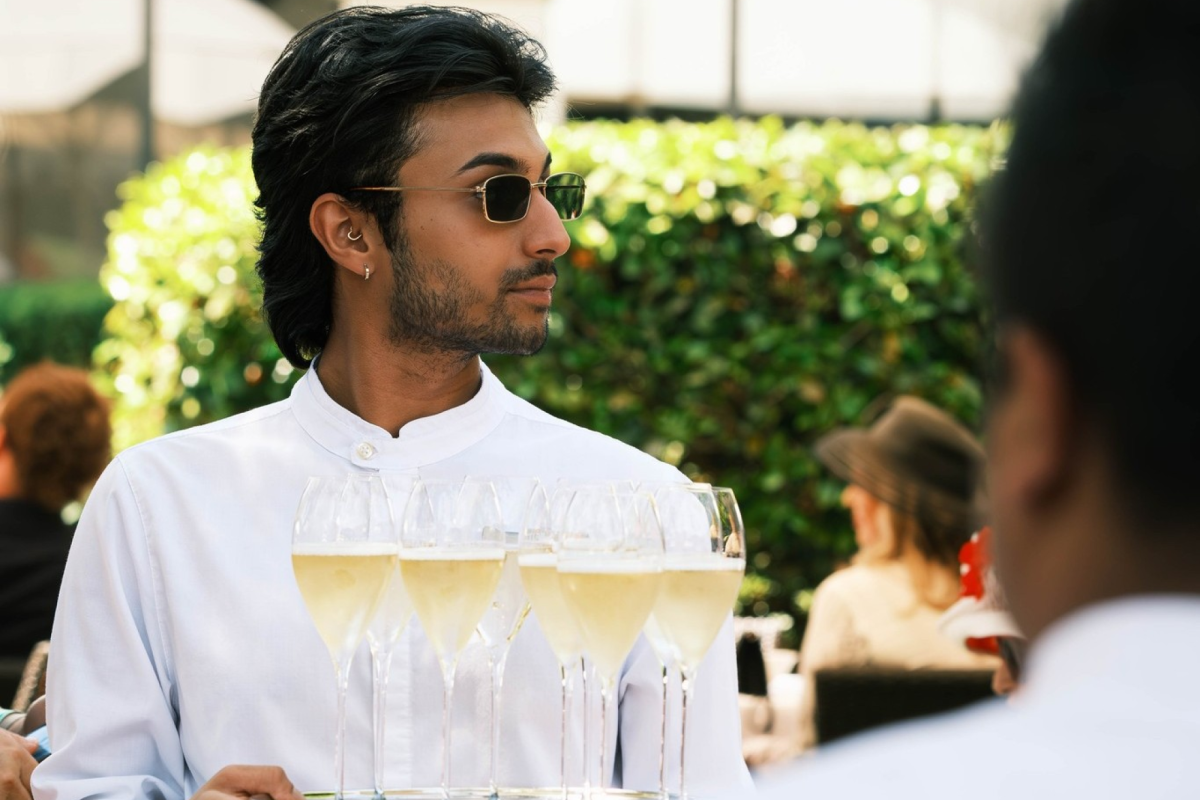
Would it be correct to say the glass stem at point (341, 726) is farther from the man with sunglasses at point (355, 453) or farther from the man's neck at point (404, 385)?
the man's neck at point (404, 385)

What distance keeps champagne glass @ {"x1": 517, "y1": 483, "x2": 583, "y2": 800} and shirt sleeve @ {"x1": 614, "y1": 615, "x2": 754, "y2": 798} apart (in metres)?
0.45

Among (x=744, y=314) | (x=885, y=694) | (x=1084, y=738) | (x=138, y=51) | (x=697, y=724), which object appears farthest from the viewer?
(x=138, y=51)

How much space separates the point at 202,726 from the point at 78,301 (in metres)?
10.6

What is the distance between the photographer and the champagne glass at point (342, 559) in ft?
6.06

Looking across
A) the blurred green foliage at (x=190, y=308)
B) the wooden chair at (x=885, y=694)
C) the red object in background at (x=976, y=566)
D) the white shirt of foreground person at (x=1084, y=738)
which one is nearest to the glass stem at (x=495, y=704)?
the white shirt of foreground person at (x=1084, y=738)

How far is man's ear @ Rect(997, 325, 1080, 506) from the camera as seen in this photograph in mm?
830

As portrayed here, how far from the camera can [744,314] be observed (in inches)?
261

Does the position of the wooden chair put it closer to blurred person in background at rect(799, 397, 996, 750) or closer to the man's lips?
blurred person in background at rect(799, 397, 996, 750)

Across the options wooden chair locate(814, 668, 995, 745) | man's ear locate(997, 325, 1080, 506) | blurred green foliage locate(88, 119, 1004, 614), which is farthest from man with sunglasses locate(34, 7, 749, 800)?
blurred green foliage locate(88, 119, 1004, 614)

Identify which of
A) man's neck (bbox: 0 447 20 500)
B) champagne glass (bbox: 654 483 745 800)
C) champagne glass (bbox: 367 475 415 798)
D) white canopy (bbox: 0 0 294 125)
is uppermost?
white canopy (bbox: 0 0 294 125)

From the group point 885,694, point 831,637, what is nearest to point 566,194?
point 885,694

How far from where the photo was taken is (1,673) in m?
4.69

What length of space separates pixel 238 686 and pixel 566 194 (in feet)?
3.50

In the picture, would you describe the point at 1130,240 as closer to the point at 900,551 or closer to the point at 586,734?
the point at 586,734
